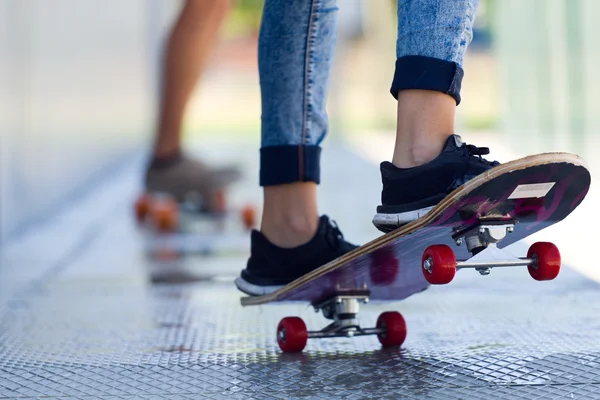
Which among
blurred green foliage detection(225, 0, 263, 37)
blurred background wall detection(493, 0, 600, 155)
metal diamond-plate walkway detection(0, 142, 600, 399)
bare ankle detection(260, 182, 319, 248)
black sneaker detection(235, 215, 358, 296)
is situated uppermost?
blurred green foliage detection(225, 0, 263, 37)

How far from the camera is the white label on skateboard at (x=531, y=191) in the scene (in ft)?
4.79

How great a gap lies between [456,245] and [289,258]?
0.41 meters

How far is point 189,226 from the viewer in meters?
4.24

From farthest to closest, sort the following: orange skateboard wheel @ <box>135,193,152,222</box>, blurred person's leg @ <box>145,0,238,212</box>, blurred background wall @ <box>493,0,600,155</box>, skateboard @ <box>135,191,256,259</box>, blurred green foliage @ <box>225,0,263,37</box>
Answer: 1. blurred green foliage @ <box>225,0,263,37</box>
2. blurred background wall @ <box>493,0,600,155</box>
3. orange skateboard wheel @ <box>135,193,152,222</box>
4. blurred person's leg @ <box>145,0,238,212</box>
5. skateboard @ <box>135,191,256,259</box>

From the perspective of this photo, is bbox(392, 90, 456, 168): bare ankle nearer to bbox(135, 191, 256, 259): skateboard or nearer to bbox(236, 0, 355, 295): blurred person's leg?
bbox(236, 0, 355, 295): blurred person's leg

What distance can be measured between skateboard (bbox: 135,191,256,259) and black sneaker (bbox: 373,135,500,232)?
5.86 ft

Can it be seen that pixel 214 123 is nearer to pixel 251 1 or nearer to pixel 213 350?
pixel 251 1

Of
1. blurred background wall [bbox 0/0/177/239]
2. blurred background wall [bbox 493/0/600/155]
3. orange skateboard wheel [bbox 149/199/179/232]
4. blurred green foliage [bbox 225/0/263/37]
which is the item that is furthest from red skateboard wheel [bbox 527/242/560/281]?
blurred green foliage [bbox 225/0/263/37]

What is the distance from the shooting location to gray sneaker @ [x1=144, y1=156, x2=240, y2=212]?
170 inches

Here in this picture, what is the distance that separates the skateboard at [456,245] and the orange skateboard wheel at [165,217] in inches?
88.9

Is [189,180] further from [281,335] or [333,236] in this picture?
[281,335]

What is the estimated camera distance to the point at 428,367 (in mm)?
1619

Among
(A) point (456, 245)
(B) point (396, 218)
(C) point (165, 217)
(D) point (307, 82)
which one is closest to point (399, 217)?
(B) point (396, 218)

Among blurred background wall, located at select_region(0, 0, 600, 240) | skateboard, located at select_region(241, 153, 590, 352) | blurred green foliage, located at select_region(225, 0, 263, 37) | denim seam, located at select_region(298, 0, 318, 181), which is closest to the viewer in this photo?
skateboard, located at select_region(241, 153, 590, 352)
